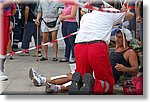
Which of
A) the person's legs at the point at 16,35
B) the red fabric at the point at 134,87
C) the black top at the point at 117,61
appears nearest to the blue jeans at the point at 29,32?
the person's legs at the point at 16,35

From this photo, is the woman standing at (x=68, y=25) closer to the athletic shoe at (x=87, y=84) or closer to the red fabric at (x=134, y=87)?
the red fabric at (x=134, y=87)

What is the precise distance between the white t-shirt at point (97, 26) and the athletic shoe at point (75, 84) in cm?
44

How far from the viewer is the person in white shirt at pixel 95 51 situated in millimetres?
4363

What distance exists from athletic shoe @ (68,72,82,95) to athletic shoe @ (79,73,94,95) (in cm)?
7

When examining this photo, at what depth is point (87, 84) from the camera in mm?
4266

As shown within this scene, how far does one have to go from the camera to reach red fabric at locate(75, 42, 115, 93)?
438 centimetres

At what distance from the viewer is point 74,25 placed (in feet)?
22.7

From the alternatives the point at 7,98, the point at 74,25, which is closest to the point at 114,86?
the point at 7,98

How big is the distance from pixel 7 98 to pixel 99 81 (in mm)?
1080

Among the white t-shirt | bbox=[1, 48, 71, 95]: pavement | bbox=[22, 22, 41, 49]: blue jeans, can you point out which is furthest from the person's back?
the white t-shirt

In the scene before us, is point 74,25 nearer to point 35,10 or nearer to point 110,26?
point 35,10

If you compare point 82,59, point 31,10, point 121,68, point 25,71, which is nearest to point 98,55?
point 82,59

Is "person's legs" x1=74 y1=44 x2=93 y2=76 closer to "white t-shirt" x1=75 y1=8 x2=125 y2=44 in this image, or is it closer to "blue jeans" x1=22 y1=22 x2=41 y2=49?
"white t-shirt" x1=75 y1=8 x2=125 y2=44

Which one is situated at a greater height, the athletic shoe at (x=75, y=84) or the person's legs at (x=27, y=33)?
the person's legs at (x=27, y=33)
